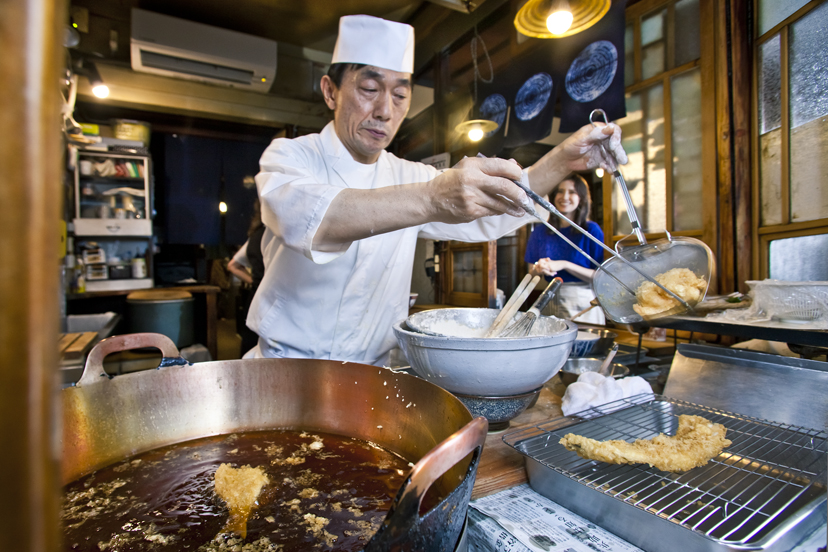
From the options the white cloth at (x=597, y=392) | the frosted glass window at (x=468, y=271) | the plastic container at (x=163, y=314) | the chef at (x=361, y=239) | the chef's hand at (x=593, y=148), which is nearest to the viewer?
the white cloth at (x=597, y=392)

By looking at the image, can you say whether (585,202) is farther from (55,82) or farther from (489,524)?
(55,82)

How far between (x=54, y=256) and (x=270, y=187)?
3.74 feet

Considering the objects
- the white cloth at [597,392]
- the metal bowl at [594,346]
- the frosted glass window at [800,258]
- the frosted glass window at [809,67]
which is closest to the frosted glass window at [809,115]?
the frosted glass window at [809,67]

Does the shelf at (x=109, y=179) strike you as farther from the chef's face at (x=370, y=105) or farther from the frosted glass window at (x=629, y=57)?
the frosted glass window at (x=629, y=57)

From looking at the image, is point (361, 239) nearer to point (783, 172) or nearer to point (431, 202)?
point (431, 202)

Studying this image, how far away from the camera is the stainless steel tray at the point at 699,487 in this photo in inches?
22.5

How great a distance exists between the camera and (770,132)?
2.31 meters

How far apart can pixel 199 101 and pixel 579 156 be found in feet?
19.6

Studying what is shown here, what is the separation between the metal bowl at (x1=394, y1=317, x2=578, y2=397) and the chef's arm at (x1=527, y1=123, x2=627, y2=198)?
2.32 feet

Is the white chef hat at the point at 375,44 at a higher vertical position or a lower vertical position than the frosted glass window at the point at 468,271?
higher

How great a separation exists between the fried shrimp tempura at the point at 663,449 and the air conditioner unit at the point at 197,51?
524cm

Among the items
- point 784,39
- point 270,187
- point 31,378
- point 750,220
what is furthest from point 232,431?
point 784,39

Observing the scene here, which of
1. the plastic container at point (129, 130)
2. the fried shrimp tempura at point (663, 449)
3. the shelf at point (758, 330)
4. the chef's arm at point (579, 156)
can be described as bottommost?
the fried shrimp tempura at point (663, 449)

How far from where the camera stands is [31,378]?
0.47 feet
